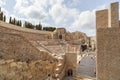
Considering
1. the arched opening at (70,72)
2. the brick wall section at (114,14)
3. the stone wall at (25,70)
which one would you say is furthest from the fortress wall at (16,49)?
the brick wall section at (114,14)

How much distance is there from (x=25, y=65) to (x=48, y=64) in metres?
2.89

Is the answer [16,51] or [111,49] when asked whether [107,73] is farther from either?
[16,51]

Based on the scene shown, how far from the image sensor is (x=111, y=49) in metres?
3.14

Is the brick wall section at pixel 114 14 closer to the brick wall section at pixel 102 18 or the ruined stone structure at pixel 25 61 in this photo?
the brick wall section at pixel 102 18

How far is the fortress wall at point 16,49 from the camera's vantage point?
287 inches

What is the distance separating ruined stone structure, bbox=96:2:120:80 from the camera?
10.2 ft

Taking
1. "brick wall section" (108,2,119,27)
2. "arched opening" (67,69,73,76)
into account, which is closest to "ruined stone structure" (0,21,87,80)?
"arched opening" (67,69,73,76)

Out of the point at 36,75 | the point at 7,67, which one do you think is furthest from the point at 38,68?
the point at 7,67

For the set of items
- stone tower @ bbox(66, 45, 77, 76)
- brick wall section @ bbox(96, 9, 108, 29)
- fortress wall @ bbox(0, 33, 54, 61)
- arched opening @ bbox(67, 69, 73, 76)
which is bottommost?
arched opening @ bbox(67, 69, 73, 76)

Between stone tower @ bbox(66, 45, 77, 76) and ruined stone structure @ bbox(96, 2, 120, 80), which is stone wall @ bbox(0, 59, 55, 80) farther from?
ruined stone structure @ bbox(96, 2, 120, 80)

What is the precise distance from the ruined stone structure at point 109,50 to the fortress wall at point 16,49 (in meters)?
5.68

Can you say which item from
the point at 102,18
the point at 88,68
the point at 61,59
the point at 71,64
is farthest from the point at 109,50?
the point at 88,68

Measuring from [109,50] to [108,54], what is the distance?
4.1 inches

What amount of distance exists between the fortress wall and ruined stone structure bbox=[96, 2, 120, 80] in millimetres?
5676
